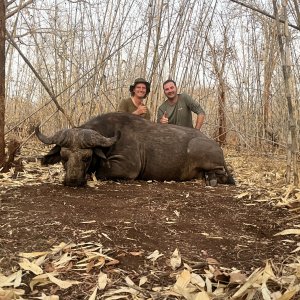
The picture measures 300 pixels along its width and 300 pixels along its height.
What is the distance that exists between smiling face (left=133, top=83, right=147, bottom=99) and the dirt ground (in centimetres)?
233

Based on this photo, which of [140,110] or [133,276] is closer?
[133,276]

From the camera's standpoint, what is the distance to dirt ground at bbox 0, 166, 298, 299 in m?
2.04

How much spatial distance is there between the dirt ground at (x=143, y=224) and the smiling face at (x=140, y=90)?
7.64ft

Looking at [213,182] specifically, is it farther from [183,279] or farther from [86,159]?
[183,279]

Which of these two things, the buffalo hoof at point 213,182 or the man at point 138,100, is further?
the man at point 138,100

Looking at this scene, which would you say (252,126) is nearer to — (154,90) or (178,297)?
(154,90)

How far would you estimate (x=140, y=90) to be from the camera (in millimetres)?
5625

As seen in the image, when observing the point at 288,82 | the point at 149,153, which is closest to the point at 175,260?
the point at 288,82

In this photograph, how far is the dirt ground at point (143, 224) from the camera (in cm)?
204

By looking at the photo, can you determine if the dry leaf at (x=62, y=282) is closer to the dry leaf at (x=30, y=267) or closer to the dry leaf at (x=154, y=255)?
the dry leaf at (x=30, y=267)

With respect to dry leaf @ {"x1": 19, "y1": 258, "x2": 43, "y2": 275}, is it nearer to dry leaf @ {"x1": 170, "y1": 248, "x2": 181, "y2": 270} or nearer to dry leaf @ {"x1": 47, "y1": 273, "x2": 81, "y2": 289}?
dry leaf @ {"x1": 47, "y1": 273, "x2": 81, "y2": 289}

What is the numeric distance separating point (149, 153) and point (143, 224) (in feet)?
6.90

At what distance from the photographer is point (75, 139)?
381 cm

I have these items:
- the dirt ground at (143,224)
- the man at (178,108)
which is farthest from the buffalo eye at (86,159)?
the man at (178,108)
